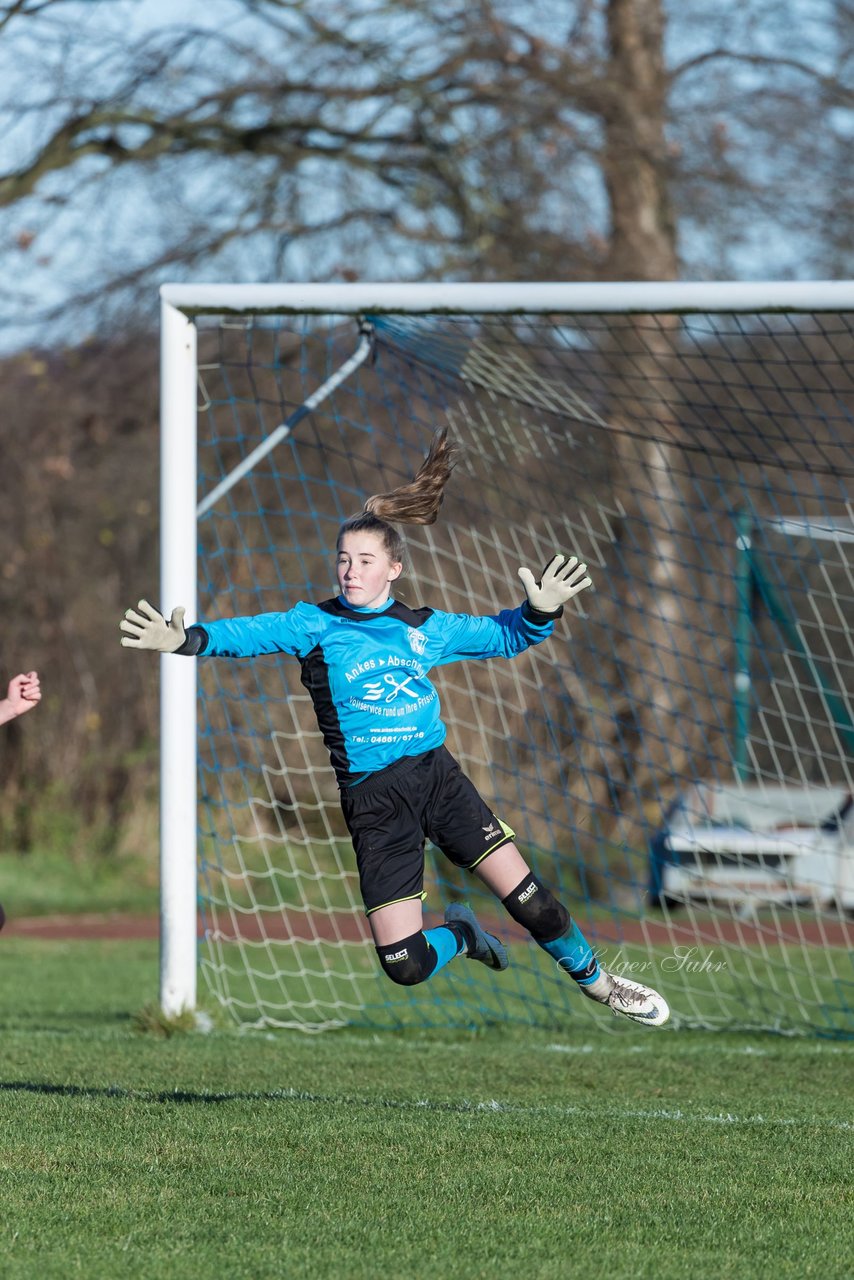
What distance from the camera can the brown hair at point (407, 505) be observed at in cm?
502

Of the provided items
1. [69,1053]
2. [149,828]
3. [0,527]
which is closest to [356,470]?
[149,828]

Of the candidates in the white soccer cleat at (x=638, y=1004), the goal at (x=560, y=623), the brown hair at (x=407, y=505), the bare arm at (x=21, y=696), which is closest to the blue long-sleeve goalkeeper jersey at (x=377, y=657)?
the brown hair at (x=407, y=505)

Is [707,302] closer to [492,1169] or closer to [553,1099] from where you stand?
[553,1099]

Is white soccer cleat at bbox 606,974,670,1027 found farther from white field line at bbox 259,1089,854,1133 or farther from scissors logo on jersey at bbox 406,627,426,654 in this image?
scissors logo on jersey at bbox 406,627,426,654

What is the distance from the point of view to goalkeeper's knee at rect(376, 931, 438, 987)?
4961 mm

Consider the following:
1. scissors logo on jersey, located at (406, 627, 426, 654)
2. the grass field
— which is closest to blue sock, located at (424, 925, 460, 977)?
the grass field

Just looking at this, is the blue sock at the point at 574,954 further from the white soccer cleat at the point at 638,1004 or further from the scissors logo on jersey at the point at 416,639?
the scissors logo on jersey at the point at 416,639

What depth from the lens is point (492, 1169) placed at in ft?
15.0

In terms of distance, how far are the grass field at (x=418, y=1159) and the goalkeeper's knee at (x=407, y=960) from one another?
51 centimetres

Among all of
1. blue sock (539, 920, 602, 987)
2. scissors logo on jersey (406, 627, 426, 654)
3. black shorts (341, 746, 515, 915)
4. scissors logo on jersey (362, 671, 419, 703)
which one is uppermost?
scissors logo on jersey (406, 627, 426, 654)

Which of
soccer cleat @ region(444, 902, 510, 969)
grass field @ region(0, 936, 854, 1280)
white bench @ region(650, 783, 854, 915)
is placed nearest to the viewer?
grass field @ region(0, 936, 854, 1280)

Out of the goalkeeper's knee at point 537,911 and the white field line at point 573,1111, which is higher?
the goalkeeper's knee at point 537,911

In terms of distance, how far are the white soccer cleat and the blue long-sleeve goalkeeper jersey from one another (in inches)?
41.7

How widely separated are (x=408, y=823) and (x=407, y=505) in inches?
40.8
